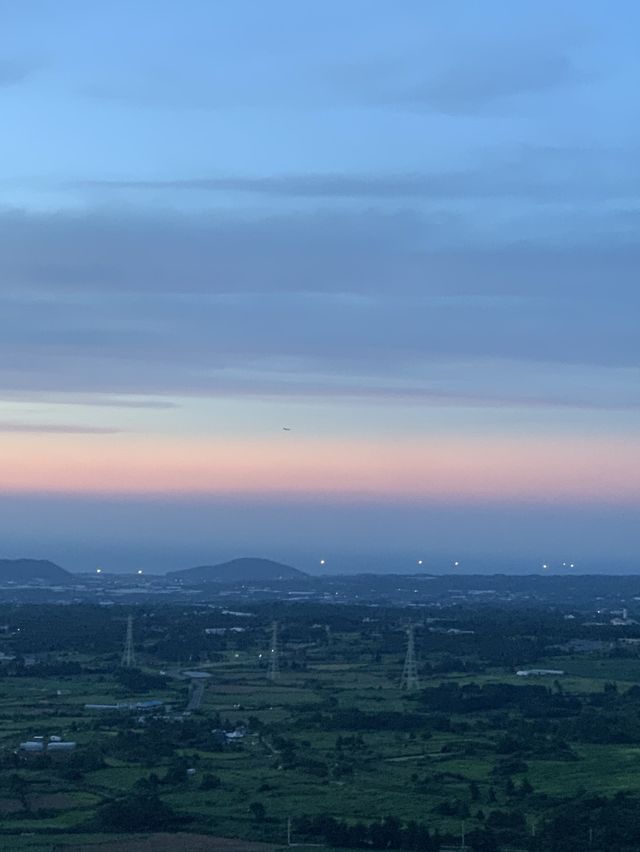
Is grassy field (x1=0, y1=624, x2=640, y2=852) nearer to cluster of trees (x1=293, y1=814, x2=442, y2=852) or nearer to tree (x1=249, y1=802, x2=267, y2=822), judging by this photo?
tree (x1=249, y1=802, x2=267, y2=822)

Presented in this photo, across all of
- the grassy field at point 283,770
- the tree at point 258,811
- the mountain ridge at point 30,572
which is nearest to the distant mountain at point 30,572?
the mountain ridge at point 30,572

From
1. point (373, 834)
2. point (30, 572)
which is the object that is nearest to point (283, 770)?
point (373, 834)

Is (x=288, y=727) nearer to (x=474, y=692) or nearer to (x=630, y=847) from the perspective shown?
(x=474, y=692)

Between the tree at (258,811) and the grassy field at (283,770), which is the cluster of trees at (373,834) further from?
the tree at (258,811)

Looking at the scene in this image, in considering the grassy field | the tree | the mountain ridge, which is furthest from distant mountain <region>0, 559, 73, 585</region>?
the tree

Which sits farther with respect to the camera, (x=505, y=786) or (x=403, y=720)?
(x=403, y=720)

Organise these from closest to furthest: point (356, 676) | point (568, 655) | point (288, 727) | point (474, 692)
A: point (288, 727), point (474, 692), point (356, 676), point (568, 655)

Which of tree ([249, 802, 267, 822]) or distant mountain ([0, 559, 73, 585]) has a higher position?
distant mountain ([0, 559, 73, 585])

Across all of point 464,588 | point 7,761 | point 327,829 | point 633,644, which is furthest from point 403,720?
point 464,588
